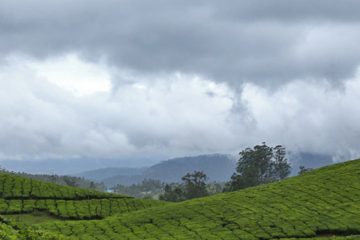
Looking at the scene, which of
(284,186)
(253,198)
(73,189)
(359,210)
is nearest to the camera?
(359,210)

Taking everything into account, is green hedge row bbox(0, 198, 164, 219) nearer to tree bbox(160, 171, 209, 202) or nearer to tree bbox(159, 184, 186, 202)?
tree bbox(159, 184, 186, 202)

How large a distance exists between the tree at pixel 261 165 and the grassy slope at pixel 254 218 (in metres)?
88.8

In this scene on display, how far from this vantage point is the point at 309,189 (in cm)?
6197

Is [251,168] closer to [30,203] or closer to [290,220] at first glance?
[30,203]

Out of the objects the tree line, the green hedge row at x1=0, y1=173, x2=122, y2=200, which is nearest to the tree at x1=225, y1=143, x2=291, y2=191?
the tree line

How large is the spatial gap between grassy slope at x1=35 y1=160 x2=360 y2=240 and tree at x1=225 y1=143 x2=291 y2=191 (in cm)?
8881

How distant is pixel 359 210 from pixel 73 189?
159 ft

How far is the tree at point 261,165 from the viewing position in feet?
528

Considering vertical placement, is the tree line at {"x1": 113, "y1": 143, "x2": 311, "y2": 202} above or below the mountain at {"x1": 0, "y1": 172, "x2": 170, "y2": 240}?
above

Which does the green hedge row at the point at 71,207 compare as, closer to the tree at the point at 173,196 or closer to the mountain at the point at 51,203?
the mountain at the point at 51,203

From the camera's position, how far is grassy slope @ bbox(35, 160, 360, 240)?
4909 centimetres

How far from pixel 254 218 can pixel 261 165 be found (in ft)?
388

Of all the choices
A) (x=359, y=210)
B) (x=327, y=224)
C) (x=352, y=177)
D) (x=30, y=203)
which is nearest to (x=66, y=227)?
(x=30, y=203)

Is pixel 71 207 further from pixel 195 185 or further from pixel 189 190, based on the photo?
pixel 195 185
